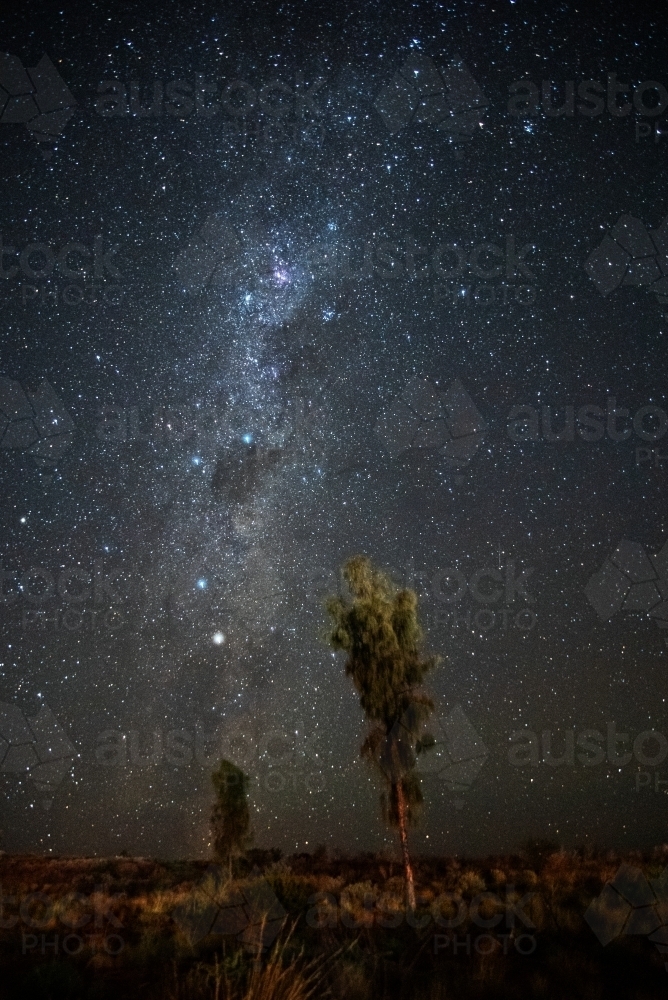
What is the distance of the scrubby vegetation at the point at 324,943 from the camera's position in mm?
7730

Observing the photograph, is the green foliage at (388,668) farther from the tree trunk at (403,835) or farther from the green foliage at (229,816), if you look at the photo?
the green foliage at (229,816)

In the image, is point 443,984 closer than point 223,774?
Yes

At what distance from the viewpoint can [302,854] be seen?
27.6 metres

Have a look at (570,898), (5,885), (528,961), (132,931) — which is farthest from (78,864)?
(528,961)

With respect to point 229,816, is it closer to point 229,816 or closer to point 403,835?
point 229,816

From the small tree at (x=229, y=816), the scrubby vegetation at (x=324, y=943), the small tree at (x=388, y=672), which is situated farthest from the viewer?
the small tree at (x=229, y=816)

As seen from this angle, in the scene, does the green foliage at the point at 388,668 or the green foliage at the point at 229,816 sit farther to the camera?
the green foliage at the point at 229,816

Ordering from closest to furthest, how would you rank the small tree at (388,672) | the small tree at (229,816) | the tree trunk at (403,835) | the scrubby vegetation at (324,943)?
the scrubby vegetation at (324,943), the tree trunk at (403,835), the small tree at (388,672), the small tree at (229,816)

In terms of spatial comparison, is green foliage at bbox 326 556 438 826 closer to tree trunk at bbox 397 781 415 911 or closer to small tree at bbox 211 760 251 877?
tree trunk at bbox 397 781 415 911

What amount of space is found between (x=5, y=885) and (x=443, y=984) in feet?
51.4

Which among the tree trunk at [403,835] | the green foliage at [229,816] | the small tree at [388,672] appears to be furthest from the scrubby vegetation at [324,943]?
the green foliage at [229,816]

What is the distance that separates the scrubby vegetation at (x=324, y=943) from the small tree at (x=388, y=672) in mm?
2172

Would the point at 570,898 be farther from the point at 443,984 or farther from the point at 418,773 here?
the point at 443,984

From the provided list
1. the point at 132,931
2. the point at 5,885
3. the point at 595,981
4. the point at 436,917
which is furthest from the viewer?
the point at 5,885
